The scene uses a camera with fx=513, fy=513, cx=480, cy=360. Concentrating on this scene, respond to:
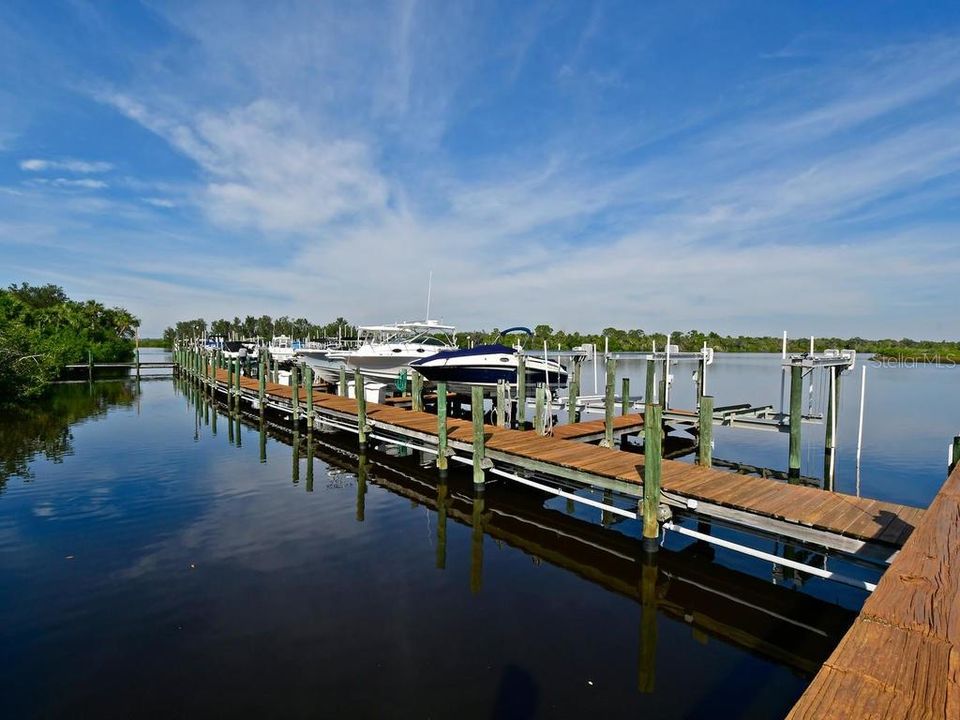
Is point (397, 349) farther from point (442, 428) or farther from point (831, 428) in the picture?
point (831, 428)

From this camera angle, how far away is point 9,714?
15.9ft

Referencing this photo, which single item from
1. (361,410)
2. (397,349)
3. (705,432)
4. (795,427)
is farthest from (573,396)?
(397,349)

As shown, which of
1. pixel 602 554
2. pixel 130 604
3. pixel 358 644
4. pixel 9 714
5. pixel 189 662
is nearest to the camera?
pixel 9 714

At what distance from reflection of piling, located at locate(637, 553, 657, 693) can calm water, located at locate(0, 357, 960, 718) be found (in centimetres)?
3

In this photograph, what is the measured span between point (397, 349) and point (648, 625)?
2066 centimetres

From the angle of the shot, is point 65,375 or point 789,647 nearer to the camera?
point 789,647

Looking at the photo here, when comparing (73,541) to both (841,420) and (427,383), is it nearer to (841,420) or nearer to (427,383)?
(427,383)

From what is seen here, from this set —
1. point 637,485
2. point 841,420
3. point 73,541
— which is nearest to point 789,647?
point 637,485

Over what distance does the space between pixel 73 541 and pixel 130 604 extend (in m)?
3.17

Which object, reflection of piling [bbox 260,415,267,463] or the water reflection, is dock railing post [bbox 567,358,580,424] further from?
the water reflection

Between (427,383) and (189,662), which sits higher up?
(427,383)

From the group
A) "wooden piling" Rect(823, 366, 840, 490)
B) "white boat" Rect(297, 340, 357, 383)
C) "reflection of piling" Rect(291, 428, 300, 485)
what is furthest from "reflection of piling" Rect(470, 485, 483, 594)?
"white boat" Rect(297, 340, 357, 383)

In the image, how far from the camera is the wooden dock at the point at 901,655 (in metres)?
2.26

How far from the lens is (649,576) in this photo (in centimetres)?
793
